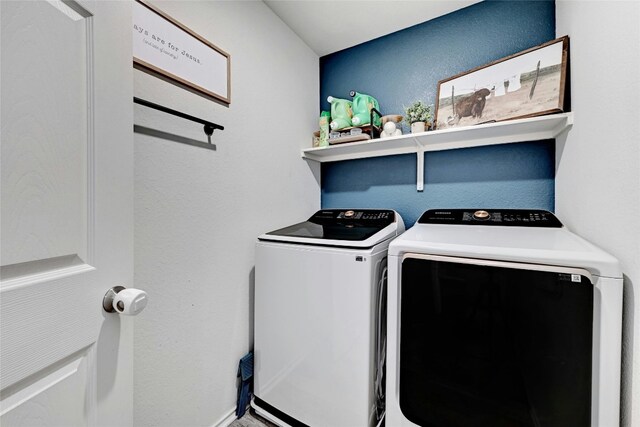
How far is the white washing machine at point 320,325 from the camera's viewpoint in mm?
1173

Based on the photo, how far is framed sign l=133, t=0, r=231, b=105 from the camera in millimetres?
1030

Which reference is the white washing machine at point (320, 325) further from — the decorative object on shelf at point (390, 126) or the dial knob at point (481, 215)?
the decorative object on shelf at point (390, 126)

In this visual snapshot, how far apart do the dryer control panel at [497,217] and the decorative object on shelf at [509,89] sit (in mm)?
509

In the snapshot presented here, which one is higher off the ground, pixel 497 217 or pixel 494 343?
pixel 497 217

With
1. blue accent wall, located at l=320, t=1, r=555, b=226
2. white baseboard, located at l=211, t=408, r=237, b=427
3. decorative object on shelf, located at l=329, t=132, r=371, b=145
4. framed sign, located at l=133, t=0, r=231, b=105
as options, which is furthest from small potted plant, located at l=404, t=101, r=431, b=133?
white baseboard, located at l=211, t=408, r=237, b=427

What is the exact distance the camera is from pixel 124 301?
1.95ft

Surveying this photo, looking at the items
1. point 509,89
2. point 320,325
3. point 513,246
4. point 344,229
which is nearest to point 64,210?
point 320,325

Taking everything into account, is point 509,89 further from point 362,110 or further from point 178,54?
point 178,54

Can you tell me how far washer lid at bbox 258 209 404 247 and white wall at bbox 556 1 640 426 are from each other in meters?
0.80

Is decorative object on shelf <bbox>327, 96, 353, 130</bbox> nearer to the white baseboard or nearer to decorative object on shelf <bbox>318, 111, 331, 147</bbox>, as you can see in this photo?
decorative object on shelf <bbox>318, 111, 331, 147</bbox>

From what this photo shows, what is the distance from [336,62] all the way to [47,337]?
2.36 meters

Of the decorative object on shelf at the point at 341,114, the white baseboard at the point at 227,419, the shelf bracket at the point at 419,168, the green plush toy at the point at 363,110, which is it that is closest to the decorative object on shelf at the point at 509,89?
the shelf bracket at the point at 419,168

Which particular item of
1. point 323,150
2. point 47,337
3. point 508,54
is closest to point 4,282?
point 47,337

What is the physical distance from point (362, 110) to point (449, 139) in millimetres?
614
